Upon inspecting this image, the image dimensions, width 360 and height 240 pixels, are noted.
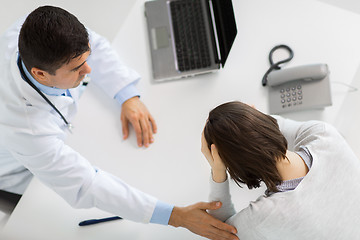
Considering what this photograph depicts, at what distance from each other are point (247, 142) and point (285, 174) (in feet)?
0.49

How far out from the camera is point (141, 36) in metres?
1.26

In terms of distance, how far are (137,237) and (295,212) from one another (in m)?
0.49

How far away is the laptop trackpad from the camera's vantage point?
124 cm

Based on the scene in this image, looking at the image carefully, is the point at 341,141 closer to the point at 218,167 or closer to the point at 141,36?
the point at 218,167

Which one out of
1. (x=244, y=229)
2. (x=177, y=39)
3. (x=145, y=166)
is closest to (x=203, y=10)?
(x=177, y=39)

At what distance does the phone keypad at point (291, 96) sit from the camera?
1.12m

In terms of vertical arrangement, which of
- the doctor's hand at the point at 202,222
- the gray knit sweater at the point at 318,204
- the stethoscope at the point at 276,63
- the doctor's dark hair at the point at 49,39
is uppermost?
the doctor's dark hair at the point at 49,39

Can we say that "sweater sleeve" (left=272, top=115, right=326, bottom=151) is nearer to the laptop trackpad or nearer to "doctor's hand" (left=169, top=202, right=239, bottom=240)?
"doctor's hand" (left=169, top=202, right=239, bottom=240)

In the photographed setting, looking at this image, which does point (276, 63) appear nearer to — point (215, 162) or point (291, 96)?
point (291, 96)

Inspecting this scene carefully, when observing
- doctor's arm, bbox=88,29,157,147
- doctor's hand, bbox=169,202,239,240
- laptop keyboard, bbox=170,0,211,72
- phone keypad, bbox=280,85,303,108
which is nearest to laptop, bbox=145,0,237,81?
laptop keyboard, bbox=170,0,211,72

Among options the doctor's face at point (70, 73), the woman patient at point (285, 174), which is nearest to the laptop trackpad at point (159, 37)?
the doctor's face at point (70, 73)

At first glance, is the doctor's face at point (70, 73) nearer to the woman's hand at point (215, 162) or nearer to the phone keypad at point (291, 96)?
the woman's hand at point (215, 162)

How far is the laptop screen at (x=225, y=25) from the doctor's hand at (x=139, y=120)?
311 millimetres

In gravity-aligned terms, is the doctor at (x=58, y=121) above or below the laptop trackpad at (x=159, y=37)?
below
